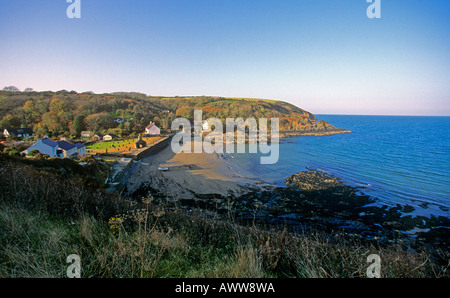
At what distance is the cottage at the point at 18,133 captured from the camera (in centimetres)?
3218

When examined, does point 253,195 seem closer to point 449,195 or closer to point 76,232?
point 76,232

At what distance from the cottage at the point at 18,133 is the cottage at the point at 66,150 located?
63.1 feet

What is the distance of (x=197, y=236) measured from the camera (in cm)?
397

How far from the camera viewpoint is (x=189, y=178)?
758 inches

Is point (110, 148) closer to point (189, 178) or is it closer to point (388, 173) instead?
point (189, 178)

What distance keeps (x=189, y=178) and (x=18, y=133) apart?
34698mm

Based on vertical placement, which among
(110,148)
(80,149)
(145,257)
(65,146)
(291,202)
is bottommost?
(291,202)

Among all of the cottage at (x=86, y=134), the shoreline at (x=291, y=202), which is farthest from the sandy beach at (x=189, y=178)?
the cottage at (x=86, y=134)

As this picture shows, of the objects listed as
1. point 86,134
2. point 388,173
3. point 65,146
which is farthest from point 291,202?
point 86,134

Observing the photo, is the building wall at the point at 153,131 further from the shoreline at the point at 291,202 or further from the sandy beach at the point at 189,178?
the shoreline at the point at 291,202

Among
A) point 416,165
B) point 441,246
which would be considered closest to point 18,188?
point 441,246

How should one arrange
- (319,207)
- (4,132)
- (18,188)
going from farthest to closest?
1. (4,132)
2. (319,207)
3. (18,188)

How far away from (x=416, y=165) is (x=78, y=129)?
5532 cm
